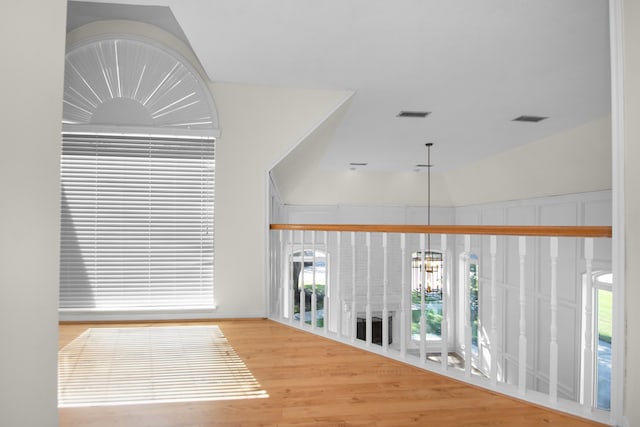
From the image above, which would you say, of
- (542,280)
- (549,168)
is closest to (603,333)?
(542,280)

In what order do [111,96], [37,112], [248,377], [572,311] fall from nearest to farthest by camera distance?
1. [37,112]
2. [248,377]
3. [111,96]
4. [572,311]

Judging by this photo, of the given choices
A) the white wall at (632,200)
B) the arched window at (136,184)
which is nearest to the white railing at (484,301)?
the white wall at (632,200)

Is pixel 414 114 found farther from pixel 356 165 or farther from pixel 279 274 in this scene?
pixel 356 165

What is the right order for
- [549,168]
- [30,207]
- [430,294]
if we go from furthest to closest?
[430,294] → [549,168] → [30,207]

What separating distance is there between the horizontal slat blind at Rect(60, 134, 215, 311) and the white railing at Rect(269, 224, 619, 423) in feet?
2.74

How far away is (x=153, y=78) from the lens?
4574 millimetres

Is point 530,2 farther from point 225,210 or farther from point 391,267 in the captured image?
point 391,267

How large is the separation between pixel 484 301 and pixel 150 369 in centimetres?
817

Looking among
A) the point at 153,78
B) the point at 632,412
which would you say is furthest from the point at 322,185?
the point at 632,412

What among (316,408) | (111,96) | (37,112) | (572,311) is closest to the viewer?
(37,112)

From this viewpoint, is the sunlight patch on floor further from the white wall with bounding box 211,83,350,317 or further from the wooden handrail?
the wooden handrail

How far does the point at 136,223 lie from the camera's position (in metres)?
4.67

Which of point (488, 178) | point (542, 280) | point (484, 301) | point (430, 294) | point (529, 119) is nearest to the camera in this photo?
point (529, 119)

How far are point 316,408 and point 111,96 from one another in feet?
11.7
